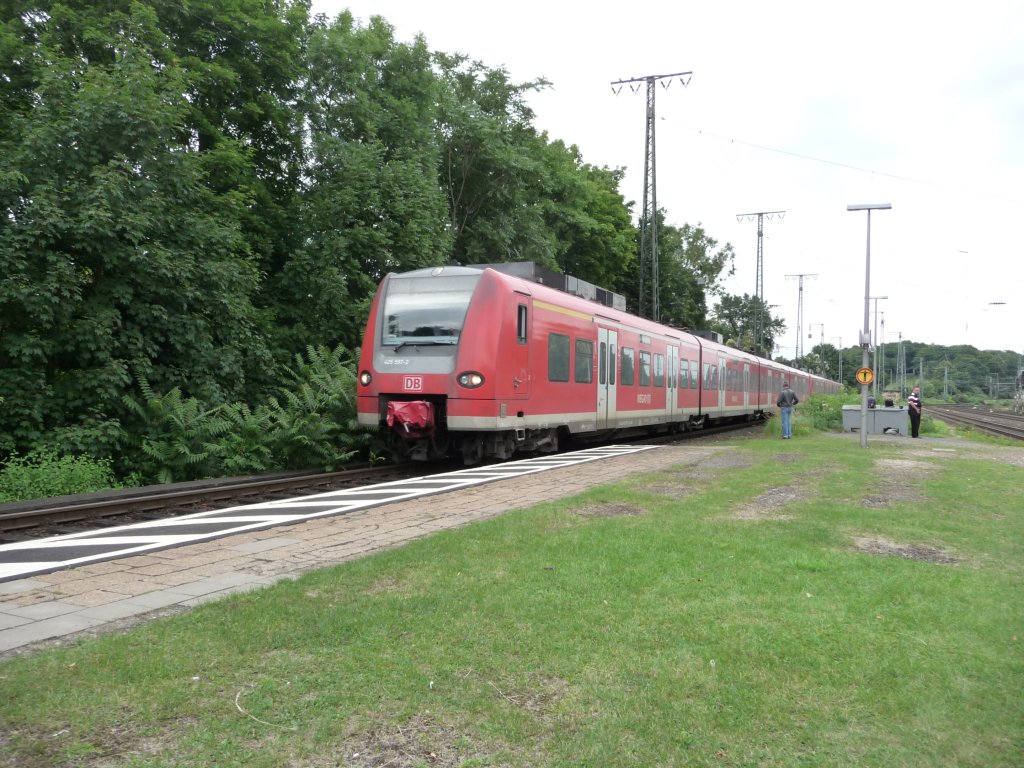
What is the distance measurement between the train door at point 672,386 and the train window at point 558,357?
309 inches

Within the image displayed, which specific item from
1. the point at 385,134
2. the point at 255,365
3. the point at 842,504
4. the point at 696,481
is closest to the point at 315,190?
the point at 385,134

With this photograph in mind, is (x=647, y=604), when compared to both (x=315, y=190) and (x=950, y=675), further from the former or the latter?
(x=315, y=190)

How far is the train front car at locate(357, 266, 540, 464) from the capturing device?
12117 millimetres

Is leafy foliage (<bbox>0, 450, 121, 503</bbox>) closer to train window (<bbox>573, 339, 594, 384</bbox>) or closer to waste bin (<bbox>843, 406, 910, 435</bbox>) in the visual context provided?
train window (<bbox>573, 339, 594, 384</bbox>)

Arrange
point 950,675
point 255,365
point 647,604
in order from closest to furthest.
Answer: point 950,675
point 647,604
point 255,365

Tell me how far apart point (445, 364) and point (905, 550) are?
297 inches

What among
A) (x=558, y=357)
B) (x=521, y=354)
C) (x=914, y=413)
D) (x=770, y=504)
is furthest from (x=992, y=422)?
(x=770, y=504)

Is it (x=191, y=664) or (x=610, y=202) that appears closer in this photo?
(x=191, y=664)

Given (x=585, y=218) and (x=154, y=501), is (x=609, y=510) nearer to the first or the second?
(x=154, y=501)

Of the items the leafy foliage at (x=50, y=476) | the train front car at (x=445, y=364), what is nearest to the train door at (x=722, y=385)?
the train front car at (x=445, y=364)

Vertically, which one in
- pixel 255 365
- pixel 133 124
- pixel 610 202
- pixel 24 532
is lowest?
pixel 24 532

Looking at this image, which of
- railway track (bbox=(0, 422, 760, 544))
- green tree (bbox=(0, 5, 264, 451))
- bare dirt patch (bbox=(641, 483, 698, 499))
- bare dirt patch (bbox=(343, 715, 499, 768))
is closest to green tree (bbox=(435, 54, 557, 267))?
green tree (bbox=(0, 5, 264, 451))

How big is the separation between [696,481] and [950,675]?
23.9 ft

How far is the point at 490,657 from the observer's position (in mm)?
3777
